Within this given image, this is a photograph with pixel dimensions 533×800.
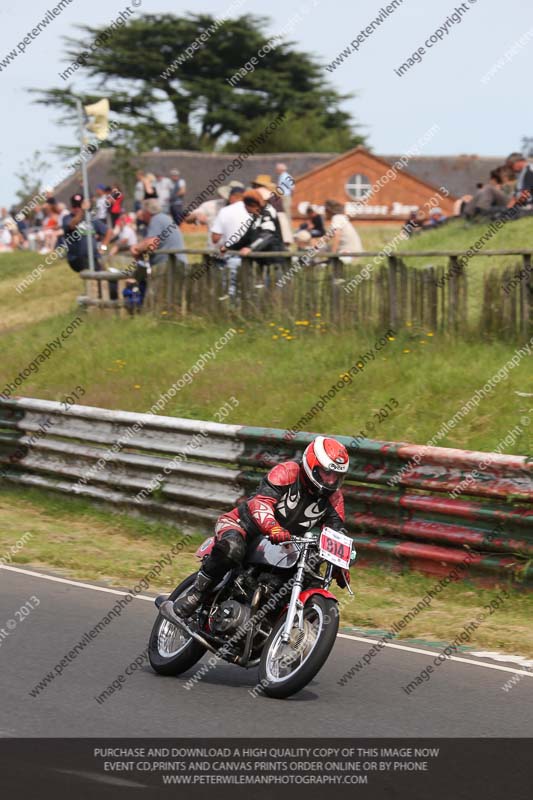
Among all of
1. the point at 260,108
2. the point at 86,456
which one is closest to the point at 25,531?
the point at 86,456

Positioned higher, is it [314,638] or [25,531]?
[314,638]

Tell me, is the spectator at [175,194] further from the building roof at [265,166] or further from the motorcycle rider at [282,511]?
the building roof at [265,166]

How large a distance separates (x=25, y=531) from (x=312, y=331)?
4.93 m

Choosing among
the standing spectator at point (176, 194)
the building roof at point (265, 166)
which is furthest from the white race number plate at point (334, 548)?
the building roof at point (265, 166)

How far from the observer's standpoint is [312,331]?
51.7ft

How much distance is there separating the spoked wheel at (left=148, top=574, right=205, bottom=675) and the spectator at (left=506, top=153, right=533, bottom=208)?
1353 centimetres

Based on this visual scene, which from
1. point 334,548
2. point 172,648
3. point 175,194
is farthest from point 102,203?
point 334,548

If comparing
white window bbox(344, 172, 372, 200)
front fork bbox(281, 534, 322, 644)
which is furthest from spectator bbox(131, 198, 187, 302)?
white window bbox(344, 172, 372, 200)

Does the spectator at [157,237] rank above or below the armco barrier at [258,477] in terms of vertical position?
above

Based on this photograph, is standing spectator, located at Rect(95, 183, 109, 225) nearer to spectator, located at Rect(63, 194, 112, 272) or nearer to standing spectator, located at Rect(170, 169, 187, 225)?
standing spectator, located at Rect(170, 169, 187, 225)

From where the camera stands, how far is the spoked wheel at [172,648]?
25.2 ft

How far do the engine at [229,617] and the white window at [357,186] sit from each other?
49.4 metres

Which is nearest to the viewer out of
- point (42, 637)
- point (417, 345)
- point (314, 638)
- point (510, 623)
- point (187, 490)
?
point (314, 638)
